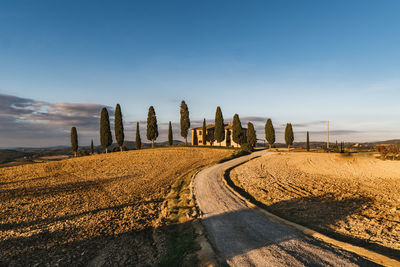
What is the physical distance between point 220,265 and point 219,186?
11481mm

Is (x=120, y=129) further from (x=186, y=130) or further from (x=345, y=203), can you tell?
(x=345, y=203)

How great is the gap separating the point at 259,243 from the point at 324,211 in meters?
6.38

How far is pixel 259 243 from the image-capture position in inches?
309

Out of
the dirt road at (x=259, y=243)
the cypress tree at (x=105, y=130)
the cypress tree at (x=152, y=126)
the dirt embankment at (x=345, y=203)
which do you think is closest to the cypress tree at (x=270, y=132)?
the cypress tree at (x=152, y=126)

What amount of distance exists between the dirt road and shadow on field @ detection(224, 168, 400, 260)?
146 centimetres

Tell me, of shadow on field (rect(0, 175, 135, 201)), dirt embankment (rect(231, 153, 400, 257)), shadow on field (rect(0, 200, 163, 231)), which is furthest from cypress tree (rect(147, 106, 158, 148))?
shadow on field (rect(0, 200, 163, 231))

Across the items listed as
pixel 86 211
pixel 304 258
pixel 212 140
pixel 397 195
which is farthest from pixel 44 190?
pixel 212 140

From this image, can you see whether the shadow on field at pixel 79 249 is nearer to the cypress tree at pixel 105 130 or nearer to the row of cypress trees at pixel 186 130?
the cypress tree at pixel 105 130

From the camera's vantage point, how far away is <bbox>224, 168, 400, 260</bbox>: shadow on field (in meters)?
8.09

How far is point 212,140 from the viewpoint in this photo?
222 feet

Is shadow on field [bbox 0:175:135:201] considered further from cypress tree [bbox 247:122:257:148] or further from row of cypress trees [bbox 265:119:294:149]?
row of cypress trees [bbox 265:119:294:149]

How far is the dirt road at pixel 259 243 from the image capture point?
6.64 meters

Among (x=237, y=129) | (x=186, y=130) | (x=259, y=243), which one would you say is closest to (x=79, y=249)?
(x=259, y=243)

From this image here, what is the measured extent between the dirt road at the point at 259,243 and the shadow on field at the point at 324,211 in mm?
1462
